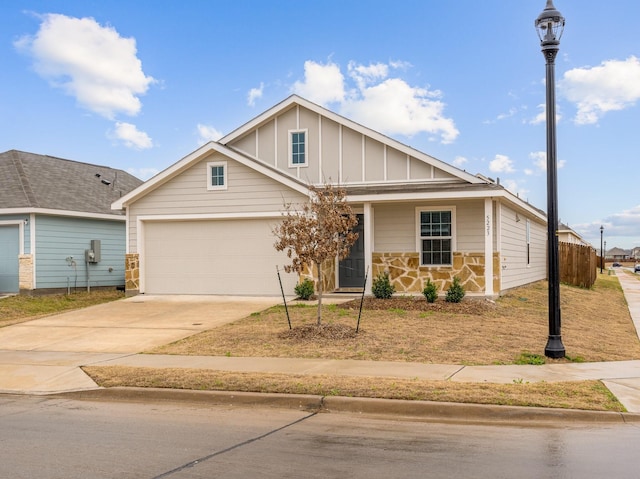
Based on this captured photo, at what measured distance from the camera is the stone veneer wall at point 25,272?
Result: 2139cm

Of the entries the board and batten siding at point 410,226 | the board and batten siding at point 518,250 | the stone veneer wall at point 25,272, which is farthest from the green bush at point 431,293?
the stone veneer wall at point 25,272

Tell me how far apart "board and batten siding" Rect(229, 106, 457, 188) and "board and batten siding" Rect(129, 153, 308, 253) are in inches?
74.3

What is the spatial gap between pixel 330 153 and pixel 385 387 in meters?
13.3

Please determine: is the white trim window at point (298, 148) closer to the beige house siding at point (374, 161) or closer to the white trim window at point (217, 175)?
the beige house siding at point (374, 161)

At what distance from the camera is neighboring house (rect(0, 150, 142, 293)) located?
2155 centimetres

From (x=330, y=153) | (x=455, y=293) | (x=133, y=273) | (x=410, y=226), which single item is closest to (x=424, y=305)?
(x=455, y=293)

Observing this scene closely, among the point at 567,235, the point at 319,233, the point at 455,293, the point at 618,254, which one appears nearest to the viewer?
the point at 319,233

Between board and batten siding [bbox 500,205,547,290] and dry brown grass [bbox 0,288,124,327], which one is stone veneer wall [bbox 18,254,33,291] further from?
board and batten siding [bbox 500,205,547,290]

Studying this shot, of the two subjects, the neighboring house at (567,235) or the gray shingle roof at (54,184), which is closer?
the gray shingle roof at (54,184)

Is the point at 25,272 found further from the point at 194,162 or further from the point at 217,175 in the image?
the point at 217,175

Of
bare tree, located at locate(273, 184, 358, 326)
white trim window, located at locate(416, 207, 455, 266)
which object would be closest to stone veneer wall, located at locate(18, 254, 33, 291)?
bare tree, located at locate(273, 184, 358, 326)

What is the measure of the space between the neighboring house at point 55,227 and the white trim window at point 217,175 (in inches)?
239

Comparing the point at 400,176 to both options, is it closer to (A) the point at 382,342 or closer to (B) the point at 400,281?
(B) the point at 400,281

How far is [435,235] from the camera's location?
1869 centimetres
